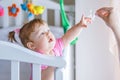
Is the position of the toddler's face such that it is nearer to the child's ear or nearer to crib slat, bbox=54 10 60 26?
the child's ear

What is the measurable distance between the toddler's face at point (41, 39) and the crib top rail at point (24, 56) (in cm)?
27

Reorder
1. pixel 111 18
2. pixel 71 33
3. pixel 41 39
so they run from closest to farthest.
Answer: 1. pixel 41 39
2. pixel 111 18
3. pixel 71 33

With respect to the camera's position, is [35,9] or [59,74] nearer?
[59,74]

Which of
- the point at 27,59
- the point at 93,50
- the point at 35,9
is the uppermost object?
the point at 35,9

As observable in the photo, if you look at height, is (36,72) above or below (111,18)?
below

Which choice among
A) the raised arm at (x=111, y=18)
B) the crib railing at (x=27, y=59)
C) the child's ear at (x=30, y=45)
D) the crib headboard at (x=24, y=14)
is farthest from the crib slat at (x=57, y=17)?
the crib railing at (x=27, y=59)

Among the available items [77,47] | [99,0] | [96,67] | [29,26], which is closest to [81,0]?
[99,0]

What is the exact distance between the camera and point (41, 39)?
1.07m

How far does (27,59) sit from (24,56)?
1 centimetres

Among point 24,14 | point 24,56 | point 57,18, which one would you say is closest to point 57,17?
point 57,18

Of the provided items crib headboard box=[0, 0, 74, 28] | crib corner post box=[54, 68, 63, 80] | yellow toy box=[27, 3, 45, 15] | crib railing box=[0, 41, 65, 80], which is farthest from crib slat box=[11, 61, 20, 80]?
crib headboard box=[0, 0, 74, 28]

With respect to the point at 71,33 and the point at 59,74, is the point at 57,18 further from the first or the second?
the point at 59,74

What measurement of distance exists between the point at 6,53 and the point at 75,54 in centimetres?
76

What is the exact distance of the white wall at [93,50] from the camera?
1456 mm
